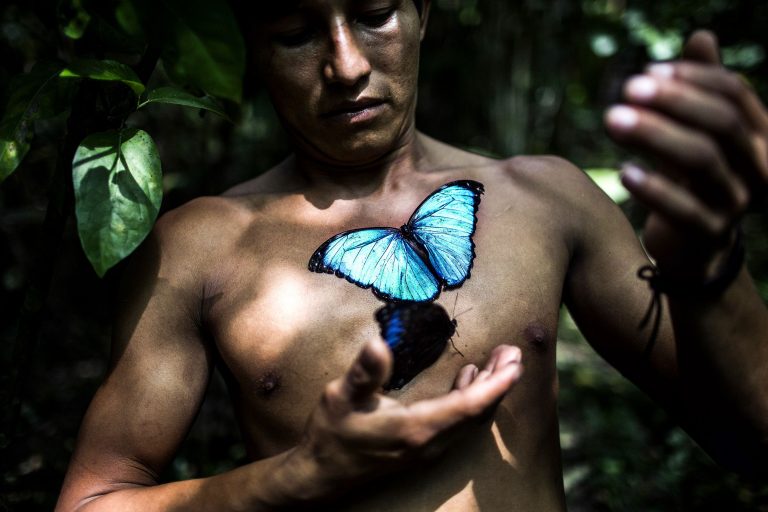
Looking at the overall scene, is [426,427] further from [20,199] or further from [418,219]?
[20,199]

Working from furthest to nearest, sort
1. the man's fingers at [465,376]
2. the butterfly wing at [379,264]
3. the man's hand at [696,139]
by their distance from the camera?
1. the butterfly wing at [379,264]
2. the man's fingers at [465,376]
3. the man's hand at [696,139]

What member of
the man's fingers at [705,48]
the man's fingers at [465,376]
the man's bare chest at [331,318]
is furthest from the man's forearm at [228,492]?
the man's fingers at [705,48]

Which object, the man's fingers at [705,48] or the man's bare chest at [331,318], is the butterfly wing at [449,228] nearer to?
the man's bare chest at [331,318]

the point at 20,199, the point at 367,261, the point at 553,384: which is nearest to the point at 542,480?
the point at 553,384

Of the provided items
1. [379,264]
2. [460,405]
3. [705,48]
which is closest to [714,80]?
[705,48]

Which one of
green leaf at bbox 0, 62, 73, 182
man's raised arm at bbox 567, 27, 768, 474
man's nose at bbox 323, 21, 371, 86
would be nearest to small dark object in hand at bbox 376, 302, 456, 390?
man's raised arm at bbox 567, 27, 768, 474

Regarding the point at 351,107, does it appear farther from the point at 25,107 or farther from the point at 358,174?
the point at 25,107
